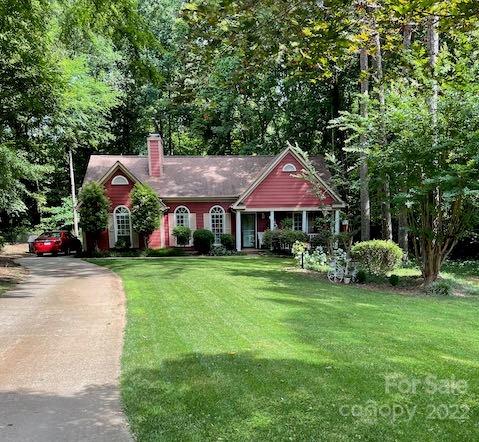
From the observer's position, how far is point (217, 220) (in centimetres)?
2808

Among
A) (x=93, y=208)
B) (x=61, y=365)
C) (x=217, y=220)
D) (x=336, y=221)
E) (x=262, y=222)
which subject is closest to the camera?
(x=61, y=365)

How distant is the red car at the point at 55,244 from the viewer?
26.8 m

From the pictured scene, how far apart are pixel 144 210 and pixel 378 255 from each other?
13362mm

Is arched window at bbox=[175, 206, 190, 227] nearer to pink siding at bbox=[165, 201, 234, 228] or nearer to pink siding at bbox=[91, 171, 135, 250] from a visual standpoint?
pink siding at bbox=[165, 201, 234, 228]

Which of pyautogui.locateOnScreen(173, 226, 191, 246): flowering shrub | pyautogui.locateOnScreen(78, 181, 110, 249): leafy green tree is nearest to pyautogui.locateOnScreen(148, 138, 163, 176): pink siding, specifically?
pyautogui.locateOnScreen(173, 226, 191, 246): flowering shrub

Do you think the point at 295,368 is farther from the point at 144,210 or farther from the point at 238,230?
the point at 238,230

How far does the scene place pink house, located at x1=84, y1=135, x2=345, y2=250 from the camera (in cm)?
2693

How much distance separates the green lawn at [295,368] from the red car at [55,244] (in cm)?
1784

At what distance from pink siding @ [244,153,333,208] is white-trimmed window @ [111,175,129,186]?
6.90m

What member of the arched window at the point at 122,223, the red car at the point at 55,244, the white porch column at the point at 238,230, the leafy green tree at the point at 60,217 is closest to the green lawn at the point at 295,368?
the white porch column at the point at 238,230

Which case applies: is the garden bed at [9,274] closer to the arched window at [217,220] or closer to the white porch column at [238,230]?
the arched window at [217,220]

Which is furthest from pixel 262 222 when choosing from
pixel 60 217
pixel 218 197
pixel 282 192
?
pixel 60 217

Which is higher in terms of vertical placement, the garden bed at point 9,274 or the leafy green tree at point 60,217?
the leafy green tree at point 60,217

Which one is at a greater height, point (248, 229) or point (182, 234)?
point (248, 229)
